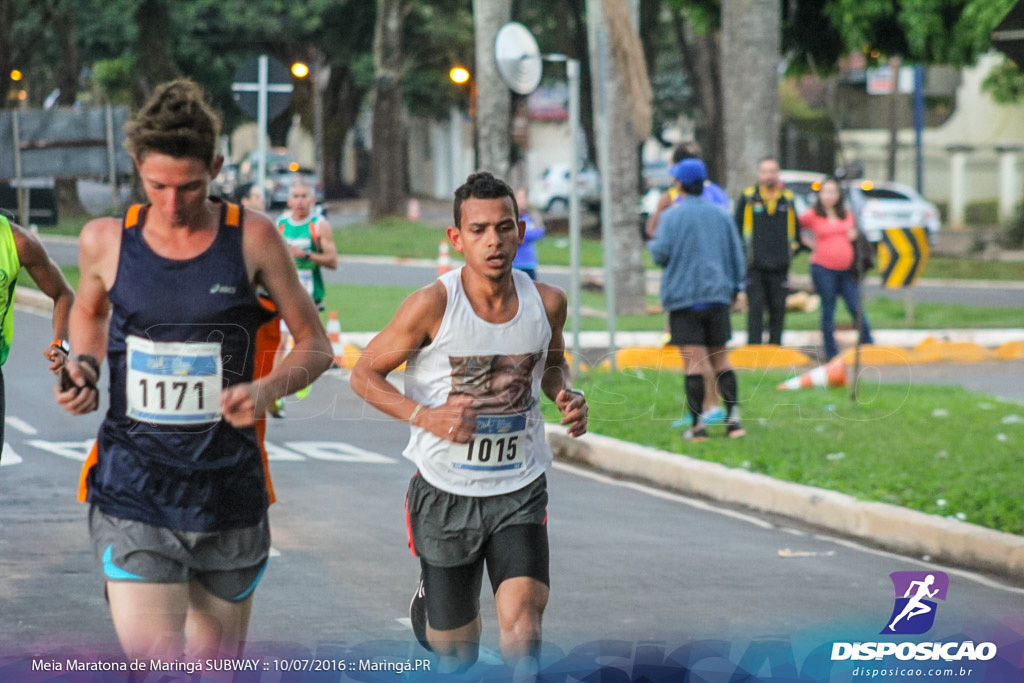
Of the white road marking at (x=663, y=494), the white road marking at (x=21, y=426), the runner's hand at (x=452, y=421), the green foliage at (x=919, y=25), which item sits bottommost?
the white road marking at (x=663, y=494)

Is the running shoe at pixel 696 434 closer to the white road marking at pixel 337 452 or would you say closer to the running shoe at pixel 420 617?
the white road marking at pixel 337 452

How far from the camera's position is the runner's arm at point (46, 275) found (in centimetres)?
521

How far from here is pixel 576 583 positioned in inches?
288

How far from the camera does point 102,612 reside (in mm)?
6480

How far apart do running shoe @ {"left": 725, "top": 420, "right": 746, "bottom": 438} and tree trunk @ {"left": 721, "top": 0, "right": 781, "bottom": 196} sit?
29.2 ft

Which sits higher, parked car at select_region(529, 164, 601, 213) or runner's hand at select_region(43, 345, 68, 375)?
runner's hand at select_region(43, 345, 68, 375)

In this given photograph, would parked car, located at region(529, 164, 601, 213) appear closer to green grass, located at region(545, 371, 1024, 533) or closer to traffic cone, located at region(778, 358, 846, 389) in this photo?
traffic cone, located at region(778, 358, 846, 389)

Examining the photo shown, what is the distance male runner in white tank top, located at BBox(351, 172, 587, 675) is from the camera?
4.68m

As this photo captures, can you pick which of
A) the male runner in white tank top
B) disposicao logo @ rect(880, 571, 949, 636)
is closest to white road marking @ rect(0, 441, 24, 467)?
disposicao logo @ rect(880, 571, 949, 636)

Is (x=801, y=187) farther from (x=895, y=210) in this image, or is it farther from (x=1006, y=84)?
(x=1006, y=84)

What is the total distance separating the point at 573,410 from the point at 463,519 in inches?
17.5

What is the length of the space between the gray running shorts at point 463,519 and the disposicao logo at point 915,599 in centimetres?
234

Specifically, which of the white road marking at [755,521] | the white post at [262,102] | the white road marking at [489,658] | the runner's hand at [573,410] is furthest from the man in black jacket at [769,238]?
the runner's hand at [573,410]

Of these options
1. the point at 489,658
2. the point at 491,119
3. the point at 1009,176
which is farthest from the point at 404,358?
the point at 1009,176
